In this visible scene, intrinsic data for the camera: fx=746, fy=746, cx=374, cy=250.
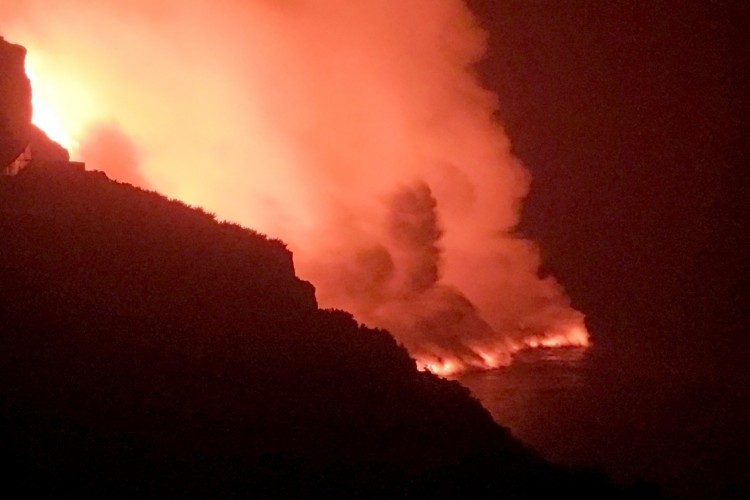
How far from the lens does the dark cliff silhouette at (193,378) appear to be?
11.5 meters

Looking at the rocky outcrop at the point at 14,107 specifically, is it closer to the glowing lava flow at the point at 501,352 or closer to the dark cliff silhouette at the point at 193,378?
the dark cliff silhouette at the point at 193,378

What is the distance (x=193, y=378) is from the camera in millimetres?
14375

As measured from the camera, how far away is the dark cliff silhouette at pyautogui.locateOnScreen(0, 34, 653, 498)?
11516 millimetres

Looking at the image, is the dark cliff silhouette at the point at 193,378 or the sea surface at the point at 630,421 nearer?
the dark cliff silhouette at the point at 193,378

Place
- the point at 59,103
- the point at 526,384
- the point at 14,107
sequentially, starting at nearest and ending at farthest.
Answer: the point at 14,107 → the point at 59,103 → the point at 526,384

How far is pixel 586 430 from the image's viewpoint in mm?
50062

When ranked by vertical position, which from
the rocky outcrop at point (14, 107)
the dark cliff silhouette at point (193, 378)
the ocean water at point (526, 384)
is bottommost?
the dark cliff silhouette at point (193, 378)

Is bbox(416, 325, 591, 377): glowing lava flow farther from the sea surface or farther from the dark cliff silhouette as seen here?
the dark cliff silhouette

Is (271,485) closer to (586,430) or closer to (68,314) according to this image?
(68,314)

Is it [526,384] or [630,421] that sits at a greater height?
[526,384]

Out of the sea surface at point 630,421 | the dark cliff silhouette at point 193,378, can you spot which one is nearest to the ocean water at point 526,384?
the sea surface at point 630,421

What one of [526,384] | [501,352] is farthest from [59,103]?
[501,352]

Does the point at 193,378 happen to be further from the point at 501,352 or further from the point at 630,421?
the point at 501,352

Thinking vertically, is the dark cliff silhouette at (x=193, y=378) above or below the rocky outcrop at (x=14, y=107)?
below
